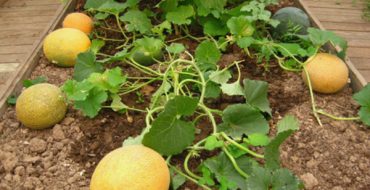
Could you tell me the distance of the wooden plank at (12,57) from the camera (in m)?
2.71

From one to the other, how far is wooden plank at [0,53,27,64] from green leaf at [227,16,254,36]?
1311 millimetres

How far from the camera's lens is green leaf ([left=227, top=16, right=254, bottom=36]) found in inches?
95.0

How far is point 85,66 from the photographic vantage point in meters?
2.30

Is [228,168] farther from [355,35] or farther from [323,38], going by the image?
[355,35]

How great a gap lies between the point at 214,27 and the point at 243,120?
1.00 m

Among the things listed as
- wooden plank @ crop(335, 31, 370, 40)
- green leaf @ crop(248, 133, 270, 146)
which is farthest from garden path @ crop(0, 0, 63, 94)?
wooden plank @ crop(335, 31, 370, 40)

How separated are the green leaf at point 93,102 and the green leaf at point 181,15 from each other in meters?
0.80

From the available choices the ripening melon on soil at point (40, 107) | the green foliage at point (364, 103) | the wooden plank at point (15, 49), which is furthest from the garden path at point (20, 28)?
the green foliage at point (364, 103)

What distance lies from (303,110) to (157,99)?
75cm

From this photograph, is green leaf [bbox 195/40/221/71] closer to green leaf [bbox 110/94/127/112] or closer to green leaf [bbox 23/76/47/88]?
green leaf [bbox 110/94/127/112]

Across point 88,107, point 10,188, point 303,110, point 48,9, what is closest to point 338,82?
point 303,110

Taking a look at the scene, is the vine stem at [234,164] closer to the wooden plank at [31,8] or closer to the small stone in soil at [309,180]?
the small stone in soil at [309,180]

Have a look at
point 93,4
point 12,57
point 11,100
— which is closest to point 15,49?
point 12,57

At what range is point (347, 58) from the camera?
262 cm
